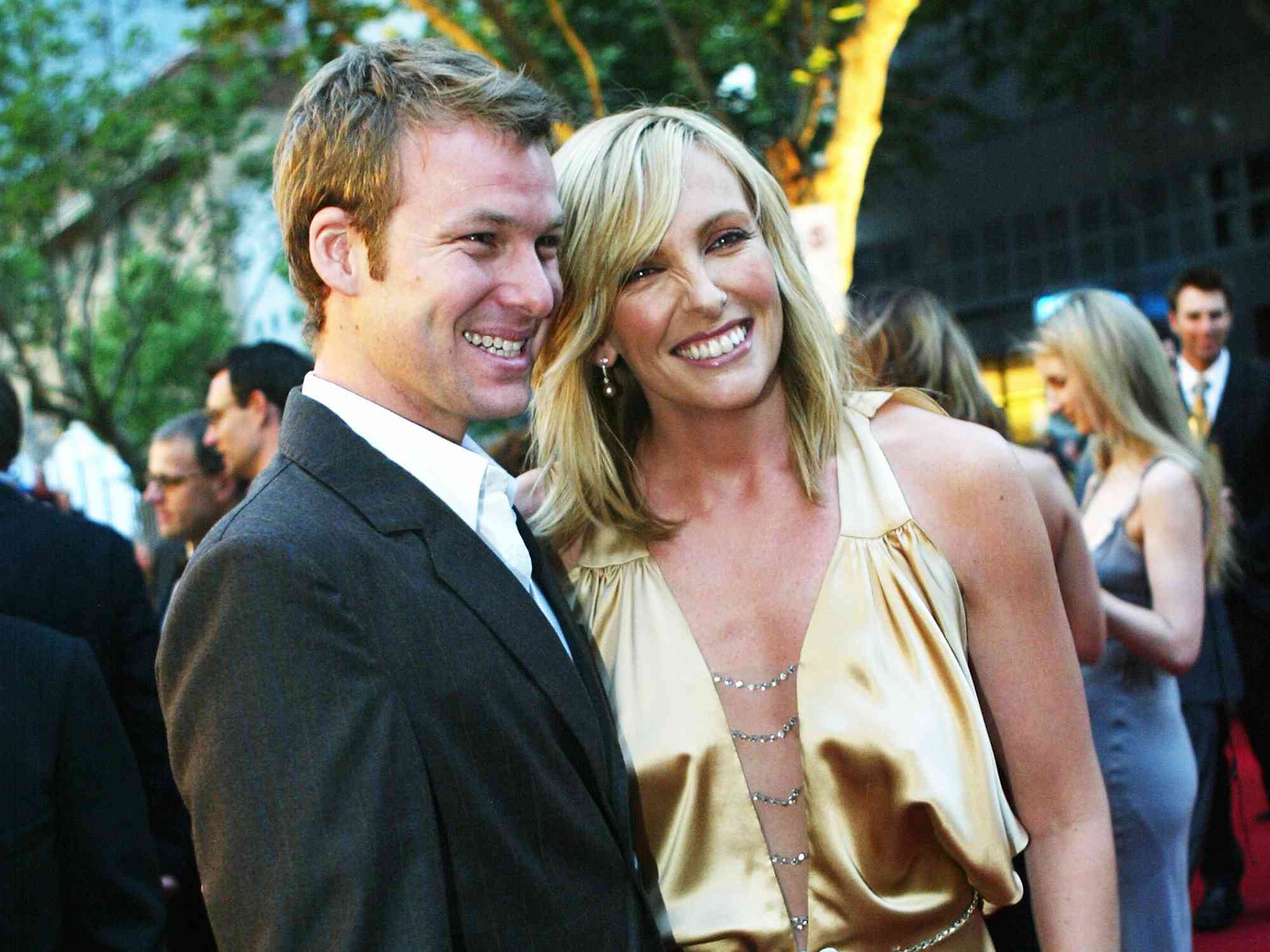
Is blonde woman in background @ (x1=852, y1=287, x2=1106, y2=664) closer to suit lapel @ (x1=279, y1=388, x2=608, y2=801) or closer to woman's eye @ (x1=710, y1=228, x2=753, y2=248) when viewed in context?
woman's eye @ (x1=710, y1=228, x2=753, y2=248)

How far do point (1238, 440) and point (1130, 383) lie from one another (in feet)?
7.86

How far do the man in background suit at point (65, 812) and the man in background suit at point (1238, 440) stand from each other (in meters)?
4.74

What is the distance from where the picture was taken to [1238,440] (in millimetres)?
6625

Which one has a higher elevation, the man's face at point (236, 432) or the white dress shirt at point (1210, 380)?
the man's face at point (236, 432)

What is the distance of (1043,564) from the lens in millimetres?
2504

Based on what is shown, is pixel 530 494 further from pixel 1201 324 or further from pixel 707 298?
pixel 1201 324

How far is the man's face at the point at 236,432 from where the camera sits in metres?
4.96

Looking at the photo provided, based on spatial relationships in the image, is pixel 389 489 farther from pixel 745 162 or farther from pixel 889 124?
pixel 889 124

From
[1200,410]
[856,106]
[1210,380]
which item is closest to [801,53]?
[856,106]

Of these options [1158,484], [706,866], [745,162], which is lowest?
[706,866]

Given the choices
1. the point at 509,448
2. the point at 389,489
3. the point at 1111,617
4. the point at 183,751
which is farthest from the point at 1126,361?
the point at 183,751

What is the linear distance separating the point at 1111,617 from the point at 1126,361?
98cm

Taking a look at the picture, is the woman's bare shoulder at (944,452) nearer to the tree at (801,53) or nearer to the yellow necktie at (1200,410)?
the tree at (801,53)

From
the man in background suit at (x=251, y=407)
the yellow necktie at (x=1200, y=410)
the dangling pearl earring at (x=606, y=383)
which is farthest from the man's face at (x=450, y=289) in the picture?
the yellow necktie at (x=1200, y=410)
